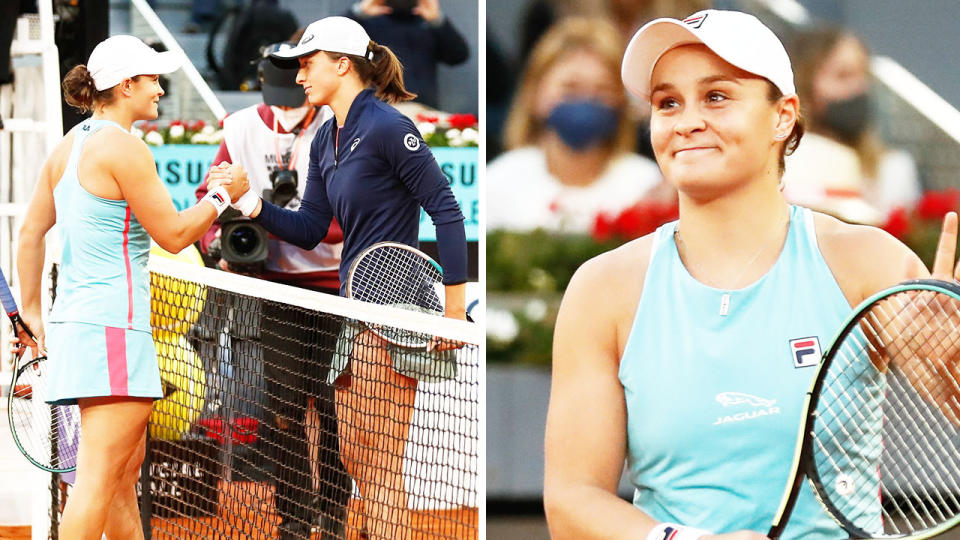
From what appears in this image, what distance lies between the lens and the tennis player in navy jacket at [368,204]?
3352 mm

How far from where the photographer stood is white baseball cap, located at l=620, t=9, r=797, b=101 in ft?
5.18

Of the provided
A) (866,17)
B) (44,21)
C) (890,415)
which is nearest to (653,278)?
(890,415)

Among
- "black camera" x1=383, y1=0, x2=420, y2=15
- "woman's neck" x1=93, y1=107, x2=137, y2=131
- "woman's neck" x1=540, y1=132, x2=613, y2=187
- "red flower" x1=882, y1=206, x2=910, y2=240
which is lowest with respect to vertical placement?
"red flower" x1=882, y1=206, x2=910, y2=240

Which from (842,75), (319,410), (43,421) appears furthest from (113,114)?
(842,75)

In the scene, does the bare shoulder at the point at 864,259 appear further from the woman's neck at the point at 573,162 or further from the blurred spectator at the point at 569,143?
the woman's neck at the point at 573,162

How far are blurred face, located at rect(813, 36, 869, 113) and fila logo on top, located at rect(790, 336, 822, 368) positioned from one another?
1035mm

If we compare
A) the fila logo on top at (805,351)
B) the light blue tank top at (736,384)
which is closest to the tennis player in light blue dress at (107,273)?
the light blue tank top at (736,384)

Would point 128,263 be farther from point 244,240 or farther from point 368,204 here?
point 244,240

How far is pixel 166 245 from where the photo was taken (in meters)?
3.40

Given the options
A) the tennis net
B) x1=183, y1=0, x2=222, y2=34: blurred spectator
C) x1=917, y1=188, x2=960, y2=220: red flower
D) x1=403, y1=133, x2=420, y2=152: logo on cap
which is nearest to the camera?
x1=917, y1=188, x2=960, y2=220: red flower

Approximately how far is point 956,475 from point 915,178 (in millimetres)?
924

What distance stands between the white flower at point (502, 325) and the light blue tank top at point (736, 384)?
91 centimetres

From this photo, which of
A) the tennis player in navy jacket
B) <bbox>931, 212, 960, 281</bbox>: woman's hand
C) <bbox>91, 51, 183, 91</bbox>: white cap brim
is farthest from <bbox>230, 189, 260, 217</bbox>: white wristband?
<bbox>931, 212, 960, 281</bbox>: woman's hand

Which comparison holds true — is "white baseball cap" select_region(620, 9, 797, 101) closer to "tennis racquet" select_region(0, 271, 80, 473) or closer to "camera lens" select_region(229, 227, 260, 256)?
"tennis racquet" select_region(0, 271, 80, 473)
